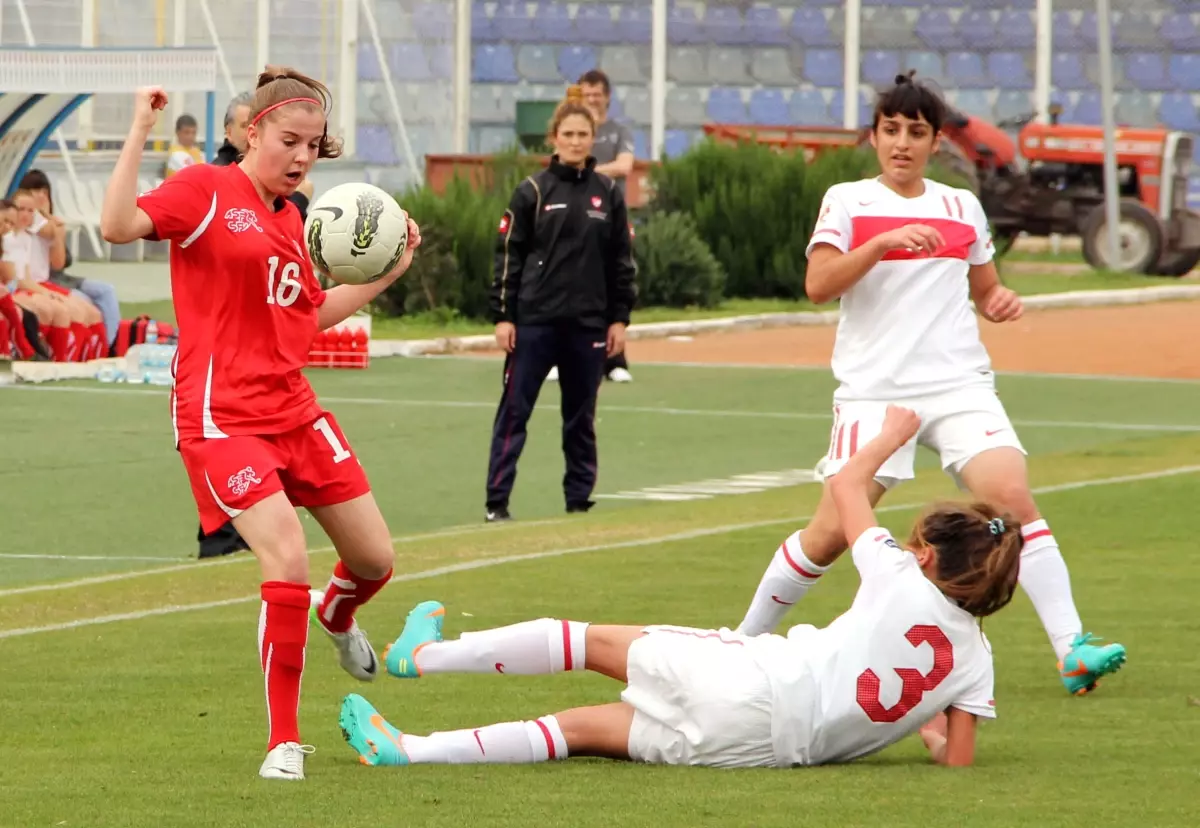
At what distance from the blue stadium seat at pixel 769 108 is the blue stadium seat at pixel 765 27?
41.1 inches

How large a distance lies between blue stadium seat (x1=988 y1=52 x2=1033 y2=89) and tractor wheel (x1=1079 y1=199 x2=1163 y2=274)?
12084 mm

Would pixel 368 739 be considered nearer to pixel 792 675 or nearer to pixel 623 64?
pixel 792 675

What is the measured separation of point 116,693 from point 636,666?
238 centimetres

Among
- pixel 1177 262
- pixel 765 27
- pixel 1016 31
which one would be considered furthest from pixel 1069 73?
pixel 1177 262

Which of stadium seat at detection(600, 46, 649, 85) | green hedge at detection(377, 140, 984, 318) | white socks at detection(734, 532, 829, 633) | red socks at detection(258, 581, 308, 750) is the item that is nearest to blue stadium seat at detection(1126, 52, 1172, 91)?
stadium seat at detection(600, 46, 649, 85)

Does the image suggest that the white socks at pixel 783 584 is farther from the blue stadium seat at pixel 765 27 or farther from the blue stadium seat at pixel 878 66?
the blue stadium seat at pixel 765 27

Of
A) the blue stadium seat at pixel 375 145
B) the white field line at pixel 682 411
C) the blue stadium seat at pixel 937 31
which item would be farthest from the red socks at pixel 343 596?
the blue stadium seat at pixel 937 31

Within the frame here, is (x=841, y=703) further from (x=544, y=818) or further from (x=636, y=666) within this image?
(x=544, y=818)

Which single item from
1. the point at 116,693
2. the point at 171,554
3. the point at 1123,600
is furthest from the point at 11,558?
the point at 1123,600

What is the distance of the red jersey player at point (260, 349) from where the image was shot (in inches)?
265

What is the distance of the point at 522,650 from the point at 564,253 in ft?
24.5

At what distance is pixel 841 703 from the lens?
6547 mm

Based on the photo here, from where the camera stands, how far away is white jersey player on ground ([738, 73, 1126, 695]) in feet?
27.2

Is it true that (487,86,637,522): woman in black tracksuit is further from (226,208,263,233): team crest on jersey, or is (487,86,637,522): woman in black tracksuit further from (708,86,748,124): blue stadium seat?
(708,86,748,124): blue stadium seat
